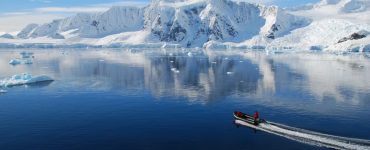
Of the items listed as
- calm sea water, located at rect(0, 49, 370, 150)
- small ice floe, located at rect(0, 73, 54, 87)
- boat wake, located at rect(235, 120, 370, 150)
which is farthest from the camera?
small ice floe, located at rect(0, 73, 54, 87)

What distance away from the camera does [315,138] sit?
44531 millimetres

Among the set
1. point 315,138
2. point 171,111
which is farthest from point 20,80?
point 315,138

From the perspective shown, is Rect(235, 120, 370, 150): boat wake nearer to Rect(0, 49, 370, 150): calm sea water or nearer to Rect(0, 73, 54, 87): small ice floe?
Rect(0, 49, 370, 150): calm sea water

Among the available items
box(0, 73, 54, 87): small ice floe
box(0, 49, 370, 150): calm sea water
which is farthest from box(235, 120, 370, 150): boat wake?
box(0, 73, 54, 87): small ice floe

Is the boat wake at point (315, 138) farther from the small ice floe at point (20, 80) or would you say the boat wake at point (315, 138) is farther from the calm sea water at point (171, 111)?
the small ice floe at point (20, 80)

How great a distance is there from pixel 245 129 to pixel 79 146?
781 inches

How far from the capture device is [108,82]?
9156cm

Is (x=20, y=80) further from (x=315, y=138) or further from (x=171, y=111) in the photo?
(x=315, y=138)

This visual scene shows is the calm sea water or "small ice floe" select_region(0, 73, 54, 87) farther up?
"small ice floe" select_region(0, 73, 54, 87)

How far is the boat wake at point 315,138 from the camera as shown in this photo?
4247 cm

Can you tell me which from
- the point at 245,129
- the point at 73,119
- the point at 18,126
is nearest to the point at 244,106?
the point at 245,129

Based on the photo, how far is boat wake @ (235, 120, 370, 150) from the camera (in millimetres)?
42469

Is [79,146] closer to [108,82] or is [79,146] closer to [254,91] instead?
[254,91]

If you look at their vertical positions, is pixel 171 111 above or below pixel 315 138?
above
